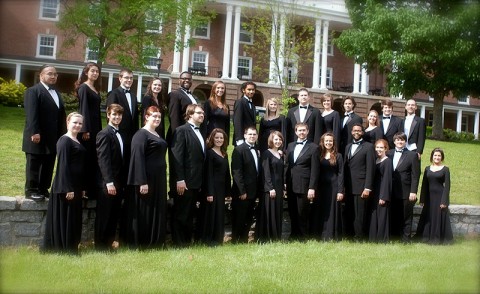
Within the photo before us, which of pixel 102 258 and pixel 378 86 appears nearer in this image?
pixel 102 258

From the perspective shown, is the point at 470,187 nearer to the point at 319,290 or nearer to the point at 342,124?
the point at 342,124

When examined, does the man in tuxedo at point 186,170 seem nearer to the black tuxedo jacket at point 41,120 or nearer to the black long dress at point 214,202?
the black long dress at point 214,202

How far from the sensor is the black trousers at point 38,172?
20.9 ft

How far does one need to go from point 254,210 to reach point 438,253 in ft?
9.58

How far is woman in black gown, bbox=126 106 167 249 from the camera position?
21.4ft

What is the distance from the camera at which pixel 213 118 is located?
25.5ft

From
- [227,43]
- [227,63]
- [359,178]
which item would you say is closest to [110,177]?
[359,178]

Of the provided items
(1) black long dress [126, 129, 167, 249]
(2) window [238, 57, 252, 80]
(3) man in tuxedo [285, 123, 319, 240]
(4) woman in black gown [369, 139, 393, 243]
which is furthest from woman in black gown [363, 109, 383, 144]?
(2) window [238, 57, 252, 80]

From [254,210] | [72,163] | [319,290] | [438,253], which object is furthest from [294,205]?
[72,163]

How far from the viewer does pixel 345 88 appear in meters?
40.3

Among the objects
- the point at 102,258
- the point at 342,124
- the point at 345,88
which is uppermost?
the point at 345,88

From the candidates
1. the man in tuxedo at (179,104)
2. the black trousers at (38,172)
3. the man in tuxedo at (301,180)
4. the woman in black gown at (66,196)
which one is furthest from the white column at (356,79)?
the woman in black gown at (66,196)

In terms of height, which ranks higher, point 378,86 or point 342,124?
point 378,86

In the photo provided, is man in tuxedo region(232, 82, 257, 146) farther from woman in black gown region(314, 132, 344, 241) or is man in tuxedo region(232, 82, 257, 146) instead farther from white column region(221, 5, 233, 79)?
white column region(221, 5, 233, 79)
